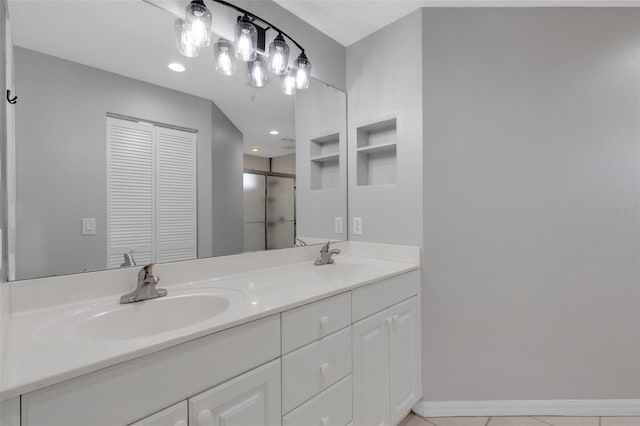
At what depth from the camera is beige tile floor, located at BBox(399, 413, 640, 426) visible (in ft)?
5.33

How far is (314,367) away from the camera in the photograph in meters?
1.11

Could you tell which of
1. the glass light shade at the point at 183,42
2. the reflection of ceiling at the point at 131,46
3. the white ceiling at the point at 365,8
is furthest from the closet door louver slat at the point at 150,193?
the white ceiling at the point at 365,8

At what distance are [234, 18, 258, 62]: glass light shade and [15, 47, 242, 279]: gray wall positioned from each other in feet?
1.40

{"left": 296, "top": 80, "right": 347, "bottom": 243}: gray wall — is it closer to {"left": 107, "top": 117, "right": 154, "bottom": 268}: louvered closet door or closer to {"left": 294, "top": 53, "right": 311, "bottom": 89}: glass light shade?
{"left": 294, "top": 53, "right": 311, "bottom": 89}: glass light shade

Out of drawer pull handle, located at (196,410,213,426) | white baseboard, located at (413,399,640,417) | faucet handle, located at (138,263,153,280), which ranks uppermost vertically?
faucet handle, located at (138,263,153,280)

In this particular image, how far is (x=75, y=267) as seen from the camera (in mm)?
1059

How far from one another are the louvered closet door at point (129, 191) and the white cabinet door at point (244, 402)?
63 centimetres

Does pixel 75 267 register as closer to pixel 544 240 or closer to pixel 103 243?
pixel 103 243

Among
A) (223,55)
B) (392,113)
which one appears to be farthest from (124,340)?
(392,113)

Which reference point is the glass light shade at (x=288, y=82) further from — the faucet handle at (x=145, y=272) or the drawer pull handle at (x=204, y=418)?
the drawer pull handle at (x=204, y=418)

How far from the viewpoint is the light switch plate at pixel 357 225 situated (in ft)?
6.66

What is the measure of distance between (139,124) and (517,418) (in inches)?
93.5

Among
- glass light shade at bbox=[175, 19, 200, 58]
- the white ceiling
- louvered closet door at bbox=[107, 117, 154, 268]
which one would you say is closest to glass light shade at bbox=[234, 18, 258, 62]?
glass light shade at bbox=[175, 19, 200, 58]

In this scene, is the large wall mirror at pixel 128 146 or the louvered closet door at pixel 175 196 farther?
the louvered closet door at pixel 175 196
